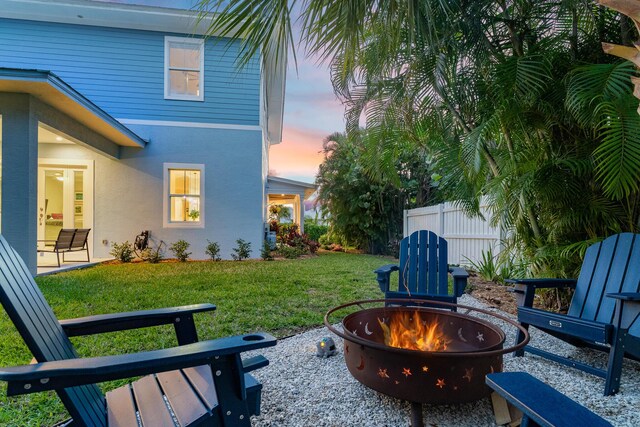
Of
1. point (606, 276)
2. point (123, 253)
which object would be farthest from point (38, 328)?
point (123, 253)

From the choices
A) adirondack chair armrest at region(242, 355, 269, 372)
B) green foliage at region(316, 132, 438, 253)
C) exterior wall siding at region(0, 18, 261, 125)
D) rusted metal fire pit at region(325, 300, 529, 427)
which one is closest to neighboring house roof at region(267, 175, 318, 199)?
green foliage at region(316, 132, 438, 253)

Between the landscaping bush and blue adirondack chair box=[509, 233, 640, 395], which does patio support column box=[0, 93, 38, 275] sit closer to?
the landscaping bush

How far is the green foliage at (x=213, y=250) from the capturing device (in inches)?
324

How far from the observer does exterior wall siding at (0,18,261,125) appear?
788 cm

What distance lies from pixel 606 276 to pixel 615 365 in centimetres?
72

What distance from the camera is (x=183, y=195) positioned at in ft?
27.7

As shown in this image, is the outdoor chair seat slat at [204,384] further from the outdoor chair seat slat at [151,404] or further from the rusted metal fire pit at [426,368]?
the rusted metal fire pit at [426,368]

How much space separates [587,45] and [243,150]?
7036 millimetres

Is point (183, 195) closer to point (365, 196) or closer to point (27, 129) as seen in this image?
point (27, 129)

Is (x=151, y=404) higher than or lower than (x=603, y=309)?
Result: lower

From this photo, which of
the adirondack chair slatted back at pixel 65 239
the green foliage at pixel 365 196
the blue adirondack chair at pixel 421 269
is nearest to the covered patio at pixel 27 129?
the adirondack chair slatted back at pixel 65 239

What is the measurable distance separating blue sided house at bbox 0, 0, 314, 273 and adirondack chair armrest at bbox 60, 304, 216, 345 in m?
6.73

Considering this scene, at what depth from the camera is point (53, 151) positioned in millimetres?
8109

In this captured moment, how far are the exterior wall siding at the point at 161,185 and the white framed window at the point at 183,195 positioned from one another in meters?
0.12
